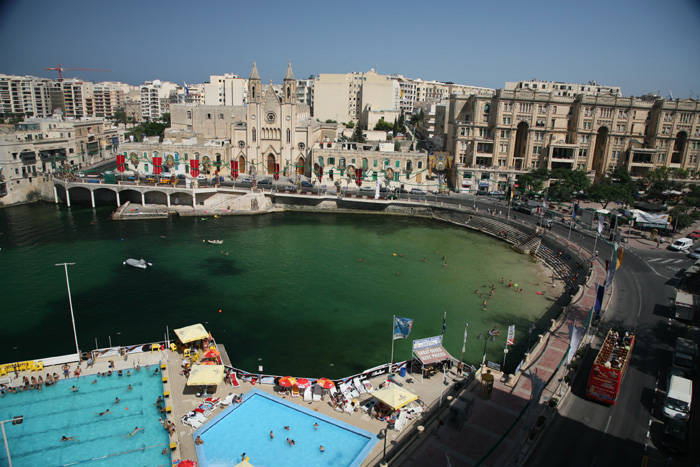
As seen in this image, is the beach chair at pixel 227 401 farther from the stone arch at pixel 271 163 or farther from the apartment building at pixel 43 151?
the apartment building at pixel 43 151

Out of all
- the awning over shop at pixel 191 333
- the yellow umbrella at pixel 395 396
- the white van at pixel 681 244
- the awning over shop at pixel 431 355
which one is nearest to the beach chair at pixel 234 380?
the awning over shop at pixel 191 333

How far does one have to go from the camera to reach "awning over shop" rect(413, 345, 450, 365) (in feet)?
111

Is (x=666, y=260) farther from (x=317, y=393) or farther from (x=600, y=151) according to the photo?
(x=317, y=393)

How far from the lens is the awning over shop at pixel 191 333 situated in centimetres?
3806

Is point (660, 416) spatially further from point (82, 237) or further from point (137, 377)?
point (82, 237)

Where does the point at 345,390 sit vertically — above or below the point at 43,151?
below

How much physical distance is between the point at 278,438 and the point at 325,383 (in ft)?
16.9

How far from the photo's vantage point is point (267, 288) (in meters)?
51.2

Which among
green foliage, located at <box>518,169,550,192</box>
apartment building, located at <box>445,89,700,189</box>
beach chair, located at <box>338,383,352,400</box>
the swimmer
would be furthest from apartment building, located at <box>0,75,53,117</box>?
beach chair, located at <box>338,383,352,400</box>

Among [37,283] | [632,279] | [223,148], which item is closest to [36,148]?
[223,148]

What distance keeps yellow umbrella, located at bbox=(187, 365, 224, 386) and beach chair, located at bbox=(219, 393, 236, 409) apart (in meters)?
1.16

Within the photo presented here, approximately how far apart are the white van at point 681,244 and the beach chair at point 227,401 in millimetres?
57631

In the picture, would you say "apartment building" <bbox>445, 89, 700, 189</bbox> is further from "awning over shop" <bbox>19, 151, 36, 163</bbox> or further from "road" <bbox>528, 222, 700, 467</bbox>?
"awning over shop" <bbox>19, 151, 36, 163</bbox>

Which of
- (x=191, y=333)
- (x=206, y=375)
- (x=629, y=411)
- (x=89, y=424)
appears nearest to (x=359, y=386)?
(x=206, y=375)
